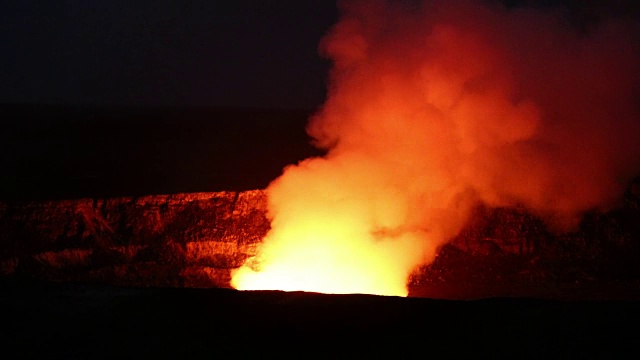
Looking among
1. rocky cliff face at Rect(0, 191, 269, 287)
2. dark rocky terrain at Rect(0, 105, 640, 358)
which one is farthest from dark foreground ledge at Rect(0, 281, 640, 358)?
rocky cliff face at Rect(0, 191, 269, 287)

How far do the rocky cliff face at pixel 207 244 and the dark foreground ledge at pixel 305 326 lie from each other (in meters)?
6.03

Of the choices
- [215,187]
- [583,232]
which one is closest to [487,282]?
[583,232]

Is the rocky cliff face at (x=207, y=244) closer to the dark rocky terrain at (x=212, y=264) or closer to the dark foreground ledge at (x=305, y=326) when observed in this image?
the dark rocky terrain at (x=212, y=264)

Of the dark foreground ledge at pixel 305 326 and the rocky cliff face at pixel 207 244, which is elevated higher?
the rocky cliff face at pixel 207 244

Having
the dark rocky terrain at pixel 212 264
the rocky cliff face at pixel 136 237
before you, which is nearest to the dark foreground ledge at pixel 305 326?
the dark rocky terrain at pixel 212 264

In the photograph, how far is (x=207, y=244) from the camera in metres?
11.7

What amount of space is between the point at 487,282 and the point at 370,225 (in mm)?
2310

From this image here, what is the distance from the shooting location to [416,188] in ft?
38.1

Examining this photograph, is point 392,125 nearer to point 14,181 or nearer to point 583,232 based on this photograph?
point 583,232

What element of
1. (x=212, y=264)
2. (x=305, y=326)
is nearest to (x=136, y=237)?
(x=212, y=264)

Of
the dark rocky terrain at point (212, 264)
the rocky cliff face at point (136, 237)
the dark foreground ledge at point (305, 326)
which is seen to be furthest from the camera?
the rocky cliff face at point (136, 237)

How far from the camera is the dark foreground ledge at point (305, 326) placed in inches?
163

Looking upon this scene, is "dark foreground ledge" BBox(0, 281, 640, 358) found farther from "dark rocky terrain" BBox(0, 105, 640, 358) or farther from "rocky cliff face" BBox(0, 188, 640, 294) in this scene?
"rocky cliff face" BBox(0, 188, 640, 294)

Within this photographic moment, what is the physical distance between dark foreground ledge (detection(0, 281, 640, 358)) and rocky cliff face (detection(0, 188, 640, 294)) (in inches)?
237
